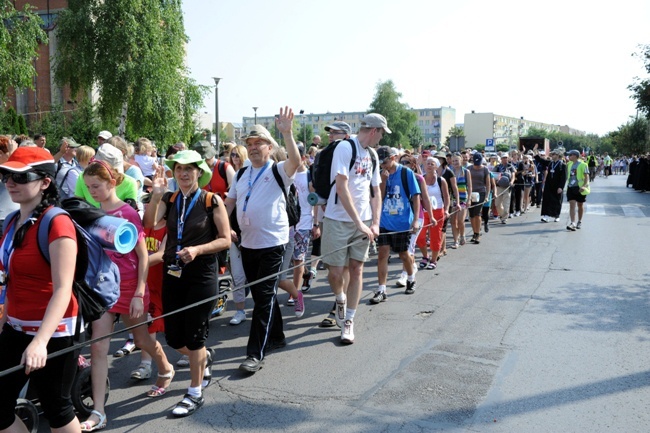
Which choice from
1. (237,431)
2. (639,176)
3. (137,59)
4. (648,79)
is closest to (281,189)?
(237,431)

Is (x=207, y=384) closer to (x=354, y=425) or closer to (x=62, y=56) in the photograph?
(x=354, y=425)

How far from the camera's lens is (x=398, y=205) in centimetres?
748

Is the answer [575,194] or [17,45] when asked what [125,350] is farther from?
[17,45]

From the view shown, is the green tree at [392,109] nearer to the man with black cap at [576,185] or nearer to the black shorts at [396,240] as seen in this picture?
the man with black cap at [576,185]

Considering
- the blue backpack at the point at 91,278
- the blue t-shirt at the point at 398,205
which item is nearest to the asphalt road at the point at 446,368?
the blue t-shirt at the point at 398,205

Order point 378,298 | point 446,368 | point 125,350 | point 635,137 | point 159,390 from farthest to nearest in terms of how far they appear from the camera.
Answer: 1. point 635,137
2. point 378,298
3. point 125,350
4. point 446,368
5. point 159,390

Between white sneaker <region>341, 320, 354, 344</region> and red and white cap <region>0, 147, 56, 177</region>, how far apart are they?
3377mm

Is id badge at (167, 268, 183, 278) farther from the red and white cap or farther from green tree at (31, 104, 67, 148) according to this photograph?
green tree at (31, 104, 67, 148)

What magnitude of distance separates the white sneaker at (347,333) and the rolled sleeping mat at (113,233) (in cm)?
283

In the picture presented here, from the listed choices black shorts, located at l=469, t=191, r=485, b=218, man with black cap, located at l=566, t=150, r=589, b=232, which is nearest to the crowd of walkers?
black shorts, located at l=469, t=191, r=485, b=218

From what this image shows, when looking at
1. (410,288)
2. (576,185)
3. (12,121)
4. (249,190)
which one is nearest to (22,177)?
(249,190)

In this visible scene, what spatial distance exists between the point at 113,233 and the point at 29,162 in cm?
58

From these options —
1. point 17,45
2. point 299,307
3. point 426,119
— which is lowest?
point 299,307

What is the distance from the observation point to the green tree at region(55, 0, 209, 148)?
27.0m
